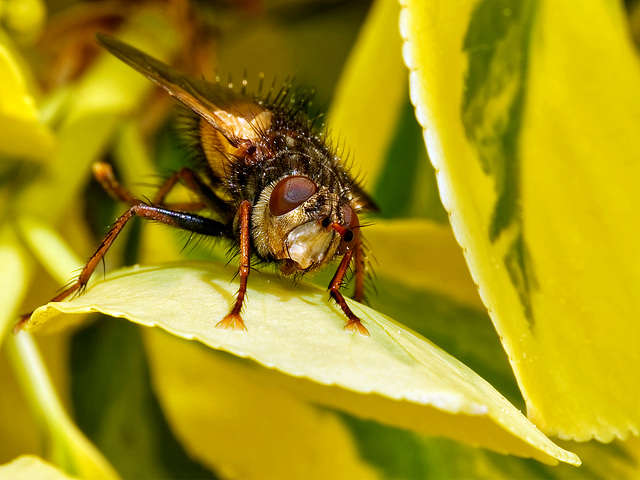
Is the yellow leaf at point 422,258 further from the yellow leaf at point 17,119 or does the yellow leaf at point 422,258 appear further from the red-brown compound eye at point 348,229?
the yellow leaf at point 17,119

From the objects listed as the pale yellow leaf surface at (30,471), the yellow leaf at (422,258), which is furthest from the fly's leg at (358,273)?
the pale yellow leaf surface at (30,471)

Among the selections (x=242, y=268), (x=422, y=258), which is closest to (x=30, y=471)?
(x=242, y=268)

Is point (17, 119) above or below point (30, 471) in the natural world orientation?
above

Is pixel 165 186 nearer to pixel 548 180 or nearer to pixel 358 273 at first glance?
pixel 358 273

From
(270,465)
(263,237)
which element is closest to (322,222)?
(263,237)

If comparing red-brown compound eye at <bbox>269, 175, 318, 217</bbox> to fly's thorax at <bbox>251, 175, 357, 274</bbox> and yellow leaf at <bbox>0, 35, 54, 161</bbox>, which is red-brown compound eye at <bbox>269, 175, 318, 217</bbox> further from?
yellow leaf at <bbox>0, 35, 54, 161</bbox>

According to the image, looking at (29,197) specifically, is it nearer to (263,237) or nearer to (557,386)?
(263,237)
